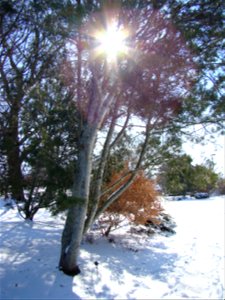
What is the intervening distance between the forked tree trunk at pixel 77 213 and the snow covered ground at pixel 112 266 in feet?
0.85

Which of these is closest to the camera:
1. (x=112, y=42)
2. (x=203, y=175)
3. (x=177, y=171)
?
(x=112, y=42)

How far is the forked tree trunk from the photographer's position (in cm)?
649

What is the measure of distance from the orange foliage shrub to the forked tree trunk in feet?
12.9

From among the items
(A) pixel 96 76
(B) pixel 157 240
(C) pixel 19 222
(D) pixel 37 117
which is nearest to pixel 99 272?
(D) pixel 37 117

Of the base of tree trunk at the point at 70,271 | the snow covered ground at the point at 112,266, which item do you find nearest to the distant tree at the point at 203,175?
the snow covered ground at the point at 112,266

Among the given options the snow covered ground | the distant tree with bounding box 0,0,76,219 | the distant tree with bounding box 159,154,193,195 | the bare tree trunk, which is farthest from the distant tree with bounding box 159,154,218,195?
the bare tree trunk

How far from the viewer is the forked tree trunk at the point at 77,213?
6.49 metres

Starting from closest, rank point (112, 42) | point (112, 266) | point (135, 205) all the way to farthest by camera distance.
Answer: point (112, 42)
point (112, 266)
point (135, 205)

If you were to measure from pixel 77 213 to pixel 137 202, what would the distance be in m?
4.58

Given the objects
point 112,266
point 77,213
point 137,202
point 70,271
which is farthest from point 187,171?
point 70,271

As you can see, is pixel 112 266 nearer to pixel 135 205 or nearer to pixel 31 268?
pixel 31 268

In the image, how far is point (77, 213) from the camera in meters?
6.59

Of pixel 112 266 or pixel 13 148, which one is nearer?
pixel 13 148

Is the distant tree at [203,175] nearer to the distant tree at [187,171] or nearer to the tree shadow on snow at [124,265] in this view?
the distant tree at [187,171]
